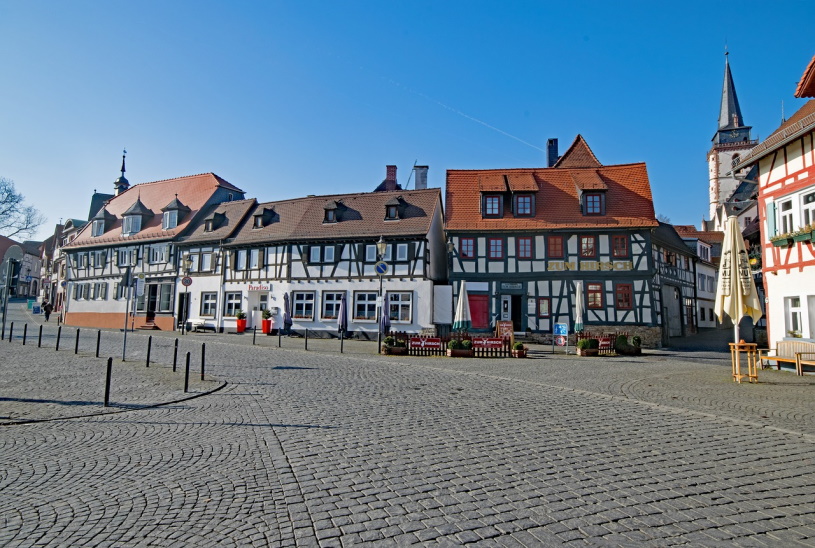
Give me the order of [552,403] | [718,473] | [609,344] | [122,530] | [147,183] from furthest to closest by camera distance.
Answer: [147,183], [609,344], [552,403], [718,473], [122,530]

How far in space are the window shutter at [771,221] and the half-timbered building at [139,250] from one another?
33506mm

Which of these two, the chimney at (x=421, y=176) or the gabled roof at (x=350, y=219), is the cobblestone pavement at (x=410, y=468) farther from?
the chimney at (x=421, y=176)

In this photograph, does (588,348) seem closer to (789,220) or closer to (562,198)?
(789,220)

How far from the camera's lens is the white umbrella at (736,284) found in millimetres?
13164

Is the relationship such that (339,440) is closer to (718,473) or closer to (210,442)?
(210,442)

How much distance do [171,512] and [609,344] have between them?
19530 millimetres

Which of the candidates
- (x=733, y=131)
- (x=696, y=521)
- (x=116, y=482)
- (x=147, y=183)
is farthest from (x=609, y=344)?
(x=733, y=131)

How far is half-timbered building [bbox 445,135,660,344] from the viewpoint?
26906mm

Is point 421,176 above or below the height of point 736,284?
above

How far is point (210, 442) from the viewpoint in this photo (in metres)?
6.58

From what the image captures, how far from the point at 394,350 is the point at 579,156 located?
20.3m

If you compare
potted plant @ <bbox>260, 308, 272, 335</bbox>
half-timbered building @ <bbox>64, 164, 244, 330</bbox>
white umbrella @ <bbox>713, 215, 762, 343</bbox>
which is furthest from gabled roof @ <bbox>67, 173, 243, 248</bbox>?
white umbrella @ <bbox>713, 215, 762, 343</bbox>

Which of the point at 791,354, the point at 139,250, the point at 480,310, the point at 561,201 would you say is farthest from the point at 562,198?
the point at 139,250

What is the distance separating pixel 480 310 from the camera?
28234 mm
